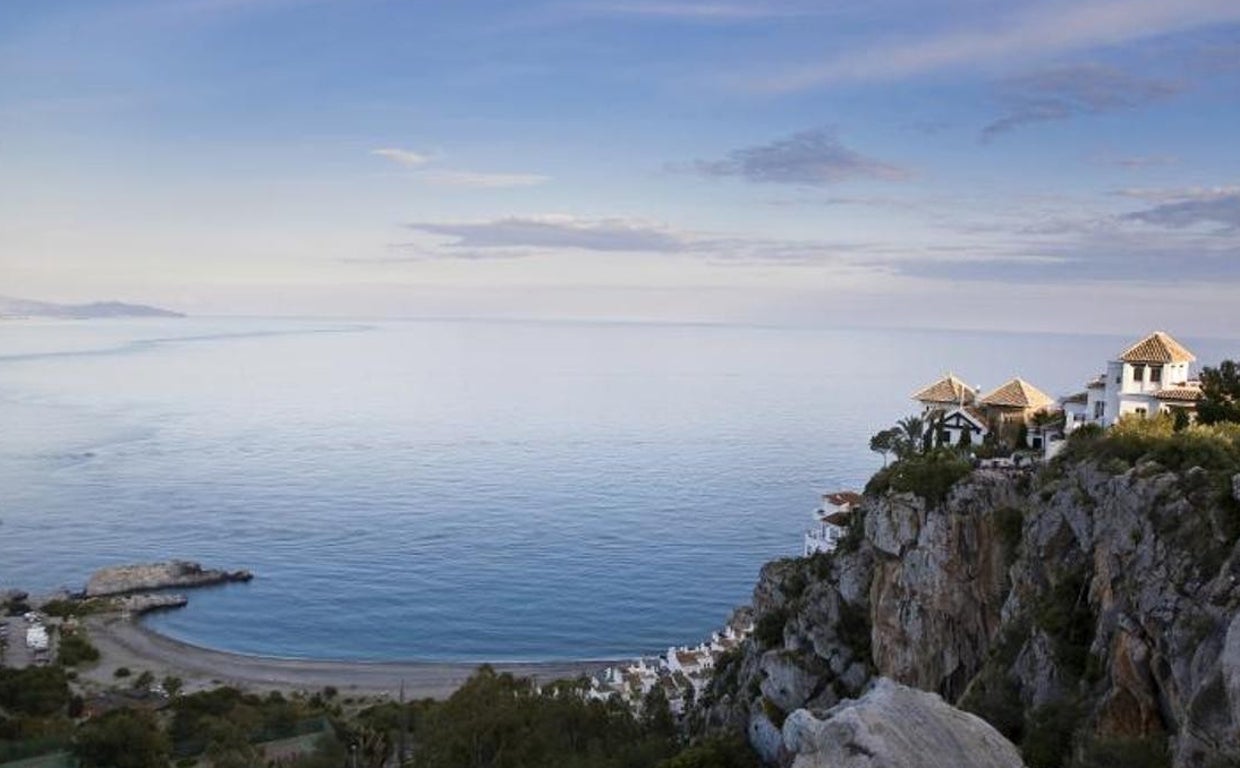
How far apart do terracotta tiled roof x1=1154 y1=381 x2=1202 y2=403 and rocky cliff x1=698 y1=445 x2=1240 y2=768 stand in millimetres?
10082

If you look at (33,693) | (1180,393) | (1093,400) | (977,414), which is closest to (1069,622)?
(1180,393)

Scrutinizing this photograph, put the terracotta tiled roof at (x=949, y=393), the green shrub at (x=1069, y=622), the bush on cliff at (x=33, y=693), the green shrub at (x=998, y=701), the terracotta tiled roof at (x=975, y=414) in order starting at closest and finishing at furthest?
the green shrub at (x=998, y=701), the green shrub at (x=1069, y=622), the terracotta tiled roof at (x=975, y=414), the terracotta tiled roof at (x=949, y=393), the bush on cliff at (x=33, y=693)

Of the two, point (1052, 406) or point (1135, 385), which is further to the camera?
point (1052, 406)

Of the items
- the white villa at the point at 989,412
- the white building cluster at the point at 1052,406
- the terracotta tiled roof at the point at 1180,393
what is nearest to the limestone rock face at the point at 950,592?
the white building cluster at the point at 1052,406

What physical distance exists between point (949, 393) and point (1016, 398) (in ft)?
12.4

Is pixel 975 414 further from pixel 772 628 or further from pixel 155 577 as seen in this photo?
pixel 155 577

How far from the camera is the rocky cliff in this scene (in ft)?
56.7

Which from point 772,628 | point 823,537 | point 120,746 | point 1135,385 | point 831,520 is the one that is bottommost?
point 120,746

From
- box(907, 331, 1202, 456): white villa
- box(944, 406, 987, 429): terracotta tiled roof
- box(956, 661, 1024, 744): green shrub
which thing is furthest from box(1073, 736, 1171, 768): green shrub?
box(944, 406, 987, 429): terracotta tiled roof

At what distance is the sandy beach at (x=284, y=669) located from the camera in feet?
188

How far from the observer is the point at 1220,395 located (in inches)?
1288

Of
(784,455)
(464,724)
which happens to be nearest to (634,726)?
(464,724)

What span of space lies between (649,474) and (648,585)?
39977mm

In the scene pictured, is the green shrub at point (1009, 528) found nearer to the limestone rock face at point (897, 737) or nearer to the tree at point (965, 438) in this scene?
the tree at point (965, 438)
